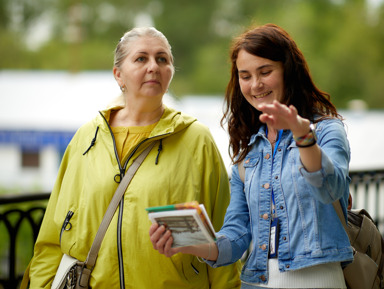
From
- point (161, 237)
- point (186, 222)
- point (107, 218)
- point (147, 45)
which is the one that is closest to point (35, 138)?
point (147, 45)

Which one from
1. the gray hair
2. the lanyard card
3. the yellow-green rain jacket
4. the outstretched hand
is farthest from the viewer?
the gray hair

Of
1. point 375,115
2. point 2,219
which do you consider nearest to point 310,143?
point 2,219

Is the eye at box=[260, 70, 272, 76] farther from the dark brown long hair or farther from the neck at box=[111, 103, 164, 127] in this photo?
the neck at box=[111, 103, 164, 127]

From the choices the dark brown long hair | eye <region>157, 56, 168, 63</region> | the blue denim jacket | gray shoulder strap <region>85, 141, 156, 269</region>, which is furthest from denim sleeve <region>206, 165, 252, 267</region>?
eye <region>157, 56, 168, 63</region>

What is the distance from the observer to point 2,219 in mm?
3623

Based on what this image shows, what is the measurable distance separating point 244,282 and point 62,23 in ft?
131

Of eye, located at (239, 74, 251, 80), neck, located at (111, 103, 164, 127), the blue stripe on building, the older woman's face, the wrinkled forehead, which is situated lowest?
neck, located at (111, 103, 164, 127)

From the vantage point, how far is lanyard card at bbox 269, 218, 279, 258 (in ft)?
6.91

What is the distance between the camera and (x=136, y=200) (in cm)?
267

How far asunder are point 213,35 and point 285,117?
35843 millimetres

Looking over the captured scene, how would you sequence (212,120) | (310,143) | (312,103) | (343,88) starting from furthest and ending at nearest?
(343,88) < (212,120) < (312,103) < (310,143)

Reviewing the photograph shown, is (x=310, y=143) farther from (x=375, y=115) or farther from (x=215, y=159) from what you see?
(x=375, y=115)

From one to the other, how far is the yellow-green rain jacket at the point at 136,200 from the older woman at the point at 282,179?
0.40 meters

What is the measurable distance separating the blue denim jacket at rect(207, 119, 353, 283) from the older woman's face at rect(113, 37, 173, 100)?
2.54 feet
